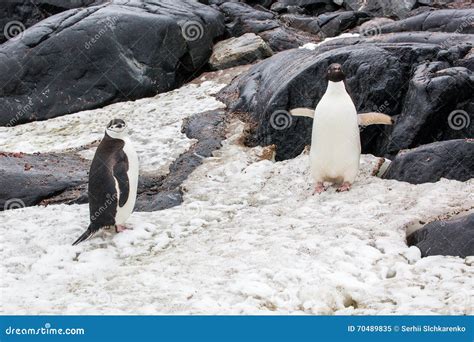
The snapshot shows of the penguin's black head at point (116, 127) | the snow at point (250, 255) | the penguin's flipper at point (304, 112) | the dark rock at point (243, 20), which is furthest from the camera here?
the dark rock at point (243, 20)

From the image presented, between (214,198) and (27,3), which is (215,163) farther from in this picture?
(27,3)

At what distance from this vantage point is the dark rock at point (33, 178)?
28.3ft

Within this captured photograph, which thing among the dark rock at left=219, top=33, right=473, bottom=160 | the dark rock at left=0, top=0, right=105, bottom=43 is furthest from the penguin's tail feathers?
the dark rock at left=0, top=0, right=105, bottom=43

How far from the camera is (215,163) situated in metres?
9.85

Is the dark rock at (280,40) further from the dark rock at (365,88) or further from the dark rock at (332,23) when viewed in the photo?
the dark rock at (365,88)

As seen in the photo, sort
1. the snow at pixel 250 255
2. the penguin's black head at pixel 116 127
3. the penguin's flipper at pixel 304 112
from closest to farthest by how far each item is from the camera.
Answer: the snow at pixel 250 255 → the penguin's black head at pixel 116 127 → the penguin's flipper at pixel 304 112

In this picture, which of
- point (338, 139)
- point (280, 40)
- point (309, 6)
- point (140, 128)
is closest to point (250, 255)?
point (338, 139)

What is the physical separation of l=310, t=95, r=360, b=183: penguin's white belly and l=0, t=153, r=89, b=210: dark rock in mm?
3515

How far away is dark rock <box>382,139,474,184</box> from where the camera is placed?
7.77 m

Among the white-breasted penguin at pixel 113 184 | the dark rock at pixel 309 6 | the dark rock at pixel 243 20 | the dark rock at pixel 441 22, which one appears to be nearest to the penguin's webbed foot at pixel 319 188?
the white-breasted penguin at pixel 113 184

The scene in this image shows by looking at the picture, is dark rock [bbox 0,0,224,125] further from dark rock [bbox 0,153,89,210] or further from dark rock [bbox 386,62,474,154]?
dark rock [bbox 386,62,474,154]

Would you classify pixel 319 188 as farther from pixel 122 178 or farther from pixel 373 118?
pixel 122 178

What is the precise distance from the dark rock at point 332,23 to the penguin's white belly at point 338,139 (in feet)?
39.1

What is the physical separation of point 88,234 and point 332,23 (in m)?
14.8
